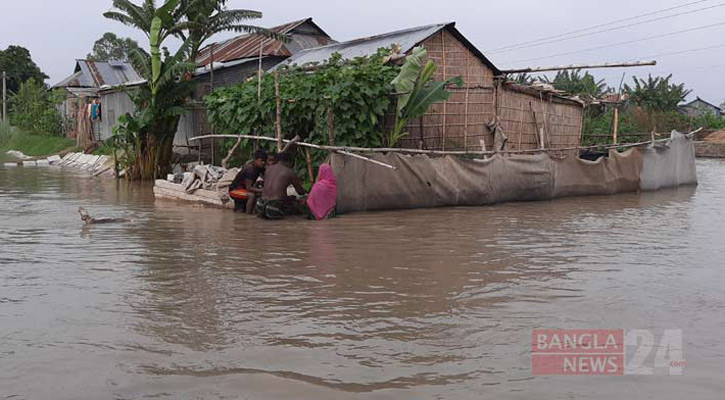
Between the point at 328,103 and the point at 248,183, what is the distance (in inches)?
72.4

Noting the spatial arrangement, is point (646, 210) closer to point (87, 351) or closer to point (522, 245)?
point (522, 245)

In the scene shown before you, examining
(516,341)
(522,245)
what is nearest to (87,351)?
(516,341)

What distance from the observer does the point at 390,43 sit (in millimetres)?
15898

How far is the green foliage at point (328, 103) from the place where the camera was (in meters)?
11.2

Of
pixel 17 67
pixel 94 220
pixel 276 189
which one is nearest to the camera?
pixel 94 220

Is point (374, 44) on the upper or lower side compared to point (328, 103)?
upper

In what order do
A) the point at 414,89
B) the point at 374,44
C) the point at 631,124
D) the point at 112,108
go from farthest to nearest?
1. the point at 631,124
2. the point at 112,108
3. the point at 374,44
4. the point at 414,89

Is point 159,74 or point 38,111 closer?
point 159,74

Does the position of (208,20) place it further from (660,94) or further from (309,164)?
(660,94)

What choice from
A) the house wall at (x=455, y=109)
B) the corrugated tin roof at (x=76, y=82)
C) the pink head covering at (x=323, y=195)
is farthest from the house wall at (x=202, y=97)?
the corrugated tin roof at (x=76, y=82)

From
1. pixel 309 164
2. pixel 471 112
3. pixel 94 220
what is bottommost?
pixel 94 220

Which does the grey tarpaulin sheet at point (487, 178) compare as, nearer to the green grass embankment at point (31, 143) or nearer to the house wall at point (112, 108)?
the house wall at point (112, 108)

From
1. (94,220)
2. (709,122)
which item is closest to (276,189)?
(94,220)

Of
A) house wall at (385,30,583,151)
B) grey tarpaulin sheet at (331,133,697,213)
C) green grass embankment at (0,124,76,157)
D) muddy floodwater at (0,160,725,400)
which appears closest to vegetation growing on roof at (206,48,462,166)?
house wall at (385,30,583,151)
